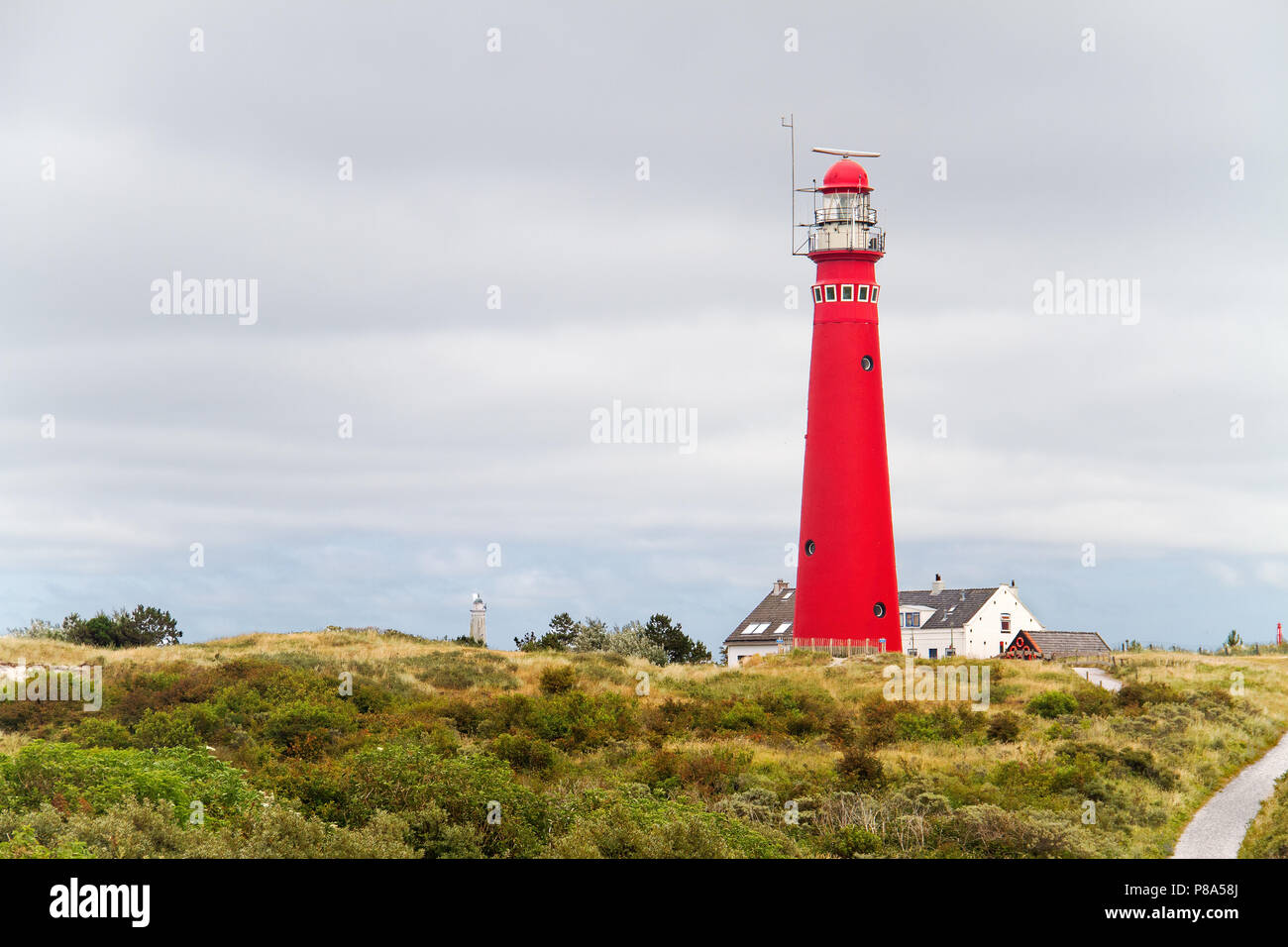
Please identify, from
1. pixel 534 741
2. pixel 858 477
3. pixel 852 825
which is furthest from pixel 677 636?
pixel 852 825

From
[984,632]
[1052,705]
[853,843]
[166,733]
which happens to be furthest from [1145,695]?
[984,632]

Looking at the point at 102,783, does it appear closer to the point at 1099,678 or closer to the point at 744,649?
the point at 1099,678

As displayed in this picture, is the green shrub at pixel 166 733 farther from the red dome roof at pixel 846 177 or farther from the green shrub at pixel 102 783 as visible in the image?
the red dome roof at pixel 846 177

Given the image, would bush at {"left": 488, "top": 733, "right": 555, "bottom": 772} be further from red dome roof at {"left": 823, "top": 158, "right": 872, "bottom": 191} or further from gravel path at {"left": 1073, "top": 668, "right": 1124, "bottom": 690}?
red dome roof at {"left": 823, "top": 158, "right": 872, "bottom": 191}

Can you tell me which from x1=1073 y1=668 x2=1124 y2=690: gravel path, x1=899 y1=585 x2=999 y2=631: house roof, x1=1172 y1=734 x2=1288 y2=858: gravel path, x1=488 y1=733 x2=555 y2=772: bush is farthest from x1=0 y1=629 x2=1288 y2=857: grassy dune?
x1=899 y1=585 x2=999 y2=631: house roof

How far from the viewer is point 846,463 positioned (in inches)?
1807

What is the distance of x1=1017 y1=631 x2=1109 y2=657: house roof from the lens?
68.0 m

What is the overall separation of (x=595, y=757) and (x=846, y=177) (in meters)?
26.7

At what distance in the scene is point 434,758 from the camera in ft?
67.1

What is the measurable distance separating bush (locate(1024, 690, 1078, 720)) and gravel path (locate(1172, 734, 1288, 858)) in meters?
5.27

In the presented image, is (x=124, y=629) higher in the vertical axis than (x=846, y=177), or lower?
lower

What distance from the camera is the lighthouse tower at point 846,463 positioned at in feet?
150

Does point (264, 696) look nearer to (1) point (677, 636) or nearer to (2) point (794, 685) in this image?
(2) point (794, 685)

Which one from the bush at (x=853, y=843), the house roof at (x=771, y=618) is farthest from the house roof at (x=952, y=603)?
the bush at (x=853, y=843)
